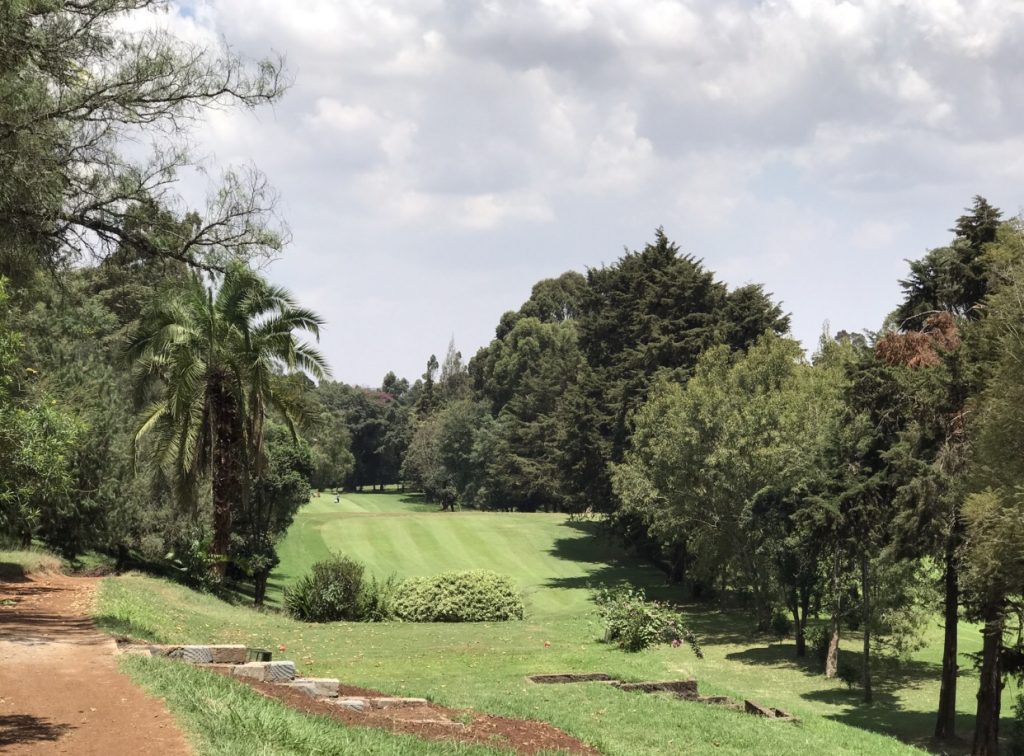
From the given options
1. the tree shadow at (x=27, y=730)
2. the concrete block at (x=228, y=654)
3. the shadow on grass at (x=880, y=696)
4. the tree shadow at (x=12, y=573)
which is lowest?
the shadow on grass at (x=880, y=696)

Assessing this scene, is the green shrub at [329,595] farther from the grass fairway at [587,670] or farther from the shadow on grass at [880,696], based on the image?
the shadow on grass at [880,696]

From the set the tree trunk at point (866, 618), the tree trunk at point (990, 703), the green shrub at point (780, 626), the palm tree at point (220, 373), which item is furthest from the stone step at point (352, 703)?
the green shrub at point (780, 626)

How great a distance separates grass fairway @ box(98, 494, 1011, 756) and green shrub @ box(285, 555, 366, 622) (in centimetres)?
139

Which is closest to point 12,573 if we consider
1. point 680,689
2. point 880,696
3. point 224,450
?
point 224,450

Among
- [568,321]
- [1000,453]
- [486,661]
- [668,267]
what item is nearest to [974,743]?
[1000,453]

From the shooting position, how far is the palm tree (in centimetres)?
2223

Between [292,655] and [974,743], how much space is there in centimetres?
1617

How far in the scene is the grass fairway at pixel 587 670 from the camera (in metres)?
12.4

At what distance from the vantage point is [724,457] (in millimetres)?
35875

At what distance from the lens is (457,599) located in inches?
1086

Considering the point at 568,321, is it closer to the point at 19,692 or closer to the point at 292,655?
the point at 292,655

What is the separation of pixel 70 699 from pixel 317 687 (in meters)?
3.21

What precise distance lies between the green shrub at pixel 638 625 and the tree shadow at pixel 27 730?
14.1 m

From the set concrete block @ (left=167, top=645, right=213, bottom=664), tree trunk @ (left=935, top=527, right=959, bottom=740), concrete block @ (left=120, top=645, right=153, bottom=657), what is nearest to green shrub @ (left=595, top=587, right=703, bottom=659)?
tree trunk @ (left=935, top=527, right=959, bottom=740)
